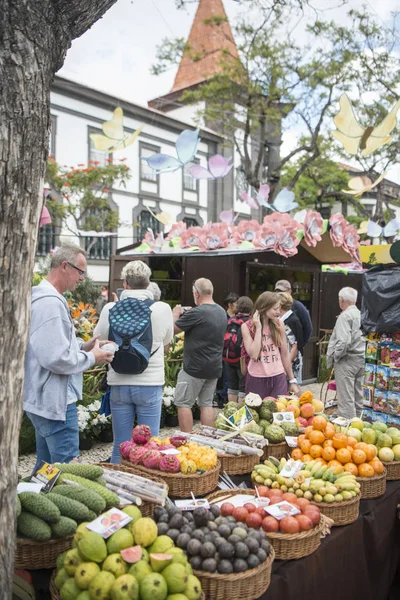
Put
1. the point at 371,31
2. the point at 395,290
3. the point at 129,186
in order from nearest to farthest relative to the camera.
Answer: the point at 395,290 < the point at 371,31 < the point at 129,186

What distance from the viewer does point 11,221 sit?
1534 millimetres

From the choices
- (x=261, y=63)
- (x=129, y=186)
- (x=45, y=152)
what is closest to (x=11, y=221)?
(x=45, y=152)

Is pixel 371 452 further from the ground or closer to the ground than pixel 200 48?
closer to the ground

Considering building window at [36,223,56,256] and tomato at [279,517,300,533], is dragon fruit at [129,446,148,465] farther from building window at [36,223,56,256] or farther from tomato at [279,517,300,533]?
building window at [36,223,56,256]

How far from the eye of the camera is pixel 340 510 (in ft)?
8.32

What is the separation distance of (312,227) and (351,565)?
690 centimetres

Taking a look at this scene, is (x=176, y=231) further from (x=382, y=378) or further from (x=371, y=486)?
(x=371, y=486)

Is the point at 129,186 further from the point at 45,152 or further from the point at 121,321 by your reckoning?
the point at 45,152

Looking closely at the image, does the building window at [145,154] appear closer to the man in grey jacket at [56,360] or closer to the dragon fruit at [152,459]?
the man in grey jacket at [56,360]

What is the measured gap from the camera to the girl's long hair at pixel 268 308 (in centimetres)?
481

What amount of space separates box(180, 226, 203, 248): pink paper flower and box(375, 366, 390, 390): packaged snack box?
458 centimetres

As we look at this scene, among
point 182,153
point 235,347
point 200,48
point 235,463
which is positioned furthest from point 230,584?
point 200,48

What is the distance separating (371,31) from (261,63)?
133 inches

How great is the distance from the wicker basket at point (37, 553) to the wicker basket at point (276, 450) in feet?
5.08
